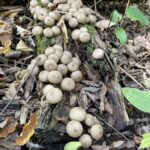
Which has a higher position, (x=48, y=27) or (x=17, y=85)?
(x=48, y=27)

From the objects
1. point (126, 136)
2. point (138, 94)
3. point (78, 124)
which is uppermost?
point (138, 94)

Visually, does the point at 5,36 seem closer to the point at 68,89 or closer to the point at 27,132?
the point at 68,89

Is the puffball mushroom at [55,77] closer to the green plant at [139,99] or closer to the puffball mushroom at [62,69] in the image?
the puffball mushroom at [62,69]

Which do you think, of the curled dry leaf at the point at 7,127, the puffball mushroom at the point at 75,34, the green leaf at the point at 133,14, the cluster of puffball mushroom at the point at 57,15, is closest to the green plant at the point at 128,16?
the green leaf at the point at 133,14

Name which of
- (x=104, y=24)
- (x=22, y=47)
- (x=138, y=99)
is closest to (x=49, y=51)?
(x=22, y=47)

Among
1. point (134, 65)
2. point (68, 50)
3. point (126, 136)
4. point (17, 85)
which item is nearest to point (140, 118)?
point (126, 136)

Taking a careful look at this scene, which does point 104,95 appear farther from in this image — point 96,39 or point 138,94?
point 138,94
